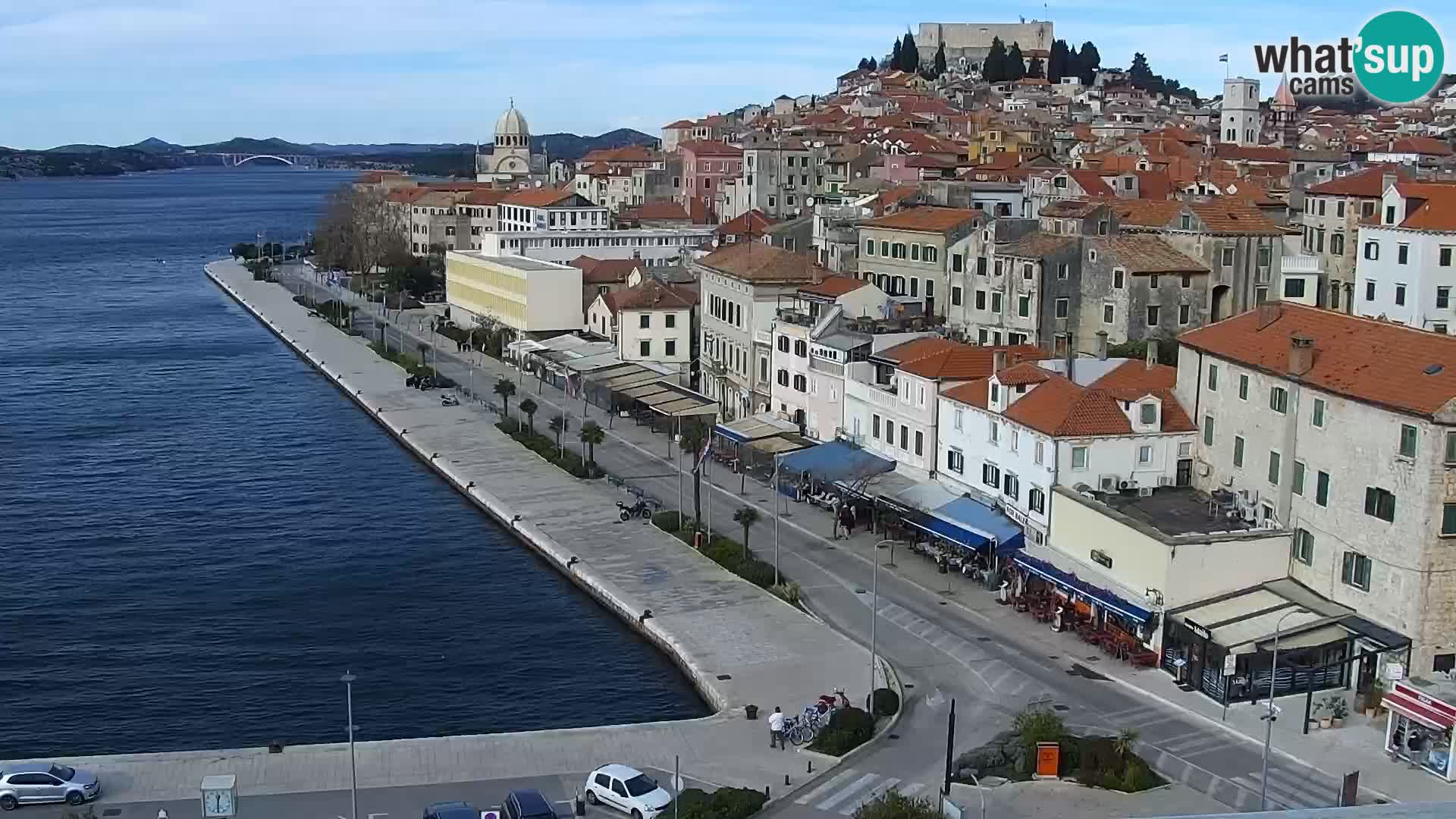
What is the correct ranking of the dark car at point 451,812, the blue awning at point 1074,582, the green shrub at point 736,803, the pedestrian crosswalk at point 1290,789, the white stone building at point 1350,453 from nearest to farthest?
the green shrub at point 736,803 < the dark car at point 451,812 < the pedestrian crosswalk at point 1290,789 < the white stone building at point 1350,453 < the blue awning at point 1074,582

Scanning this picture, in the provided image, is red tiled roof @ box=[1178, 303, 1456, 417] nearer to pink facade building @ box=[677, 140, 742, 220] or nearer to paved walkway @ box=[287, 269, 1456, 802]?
paved walkway @ box=[287, 269, 1456, 802]

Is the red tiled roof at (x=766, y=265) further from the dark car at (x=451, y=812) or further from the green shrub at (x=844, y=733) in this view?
the dark car at (x=451, y=812)

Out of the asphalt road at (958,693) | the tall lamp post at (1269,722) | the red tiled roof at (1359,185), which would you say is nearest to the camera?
the tall lamp post at (1269,722)

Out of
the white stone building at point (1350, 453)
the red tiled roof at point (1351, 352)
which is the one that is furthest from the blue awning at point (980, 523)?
the red tiled roof at point (1351, 352)

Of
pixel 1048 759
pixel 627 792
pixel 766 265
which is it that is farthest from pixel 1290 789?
pixel 766 265

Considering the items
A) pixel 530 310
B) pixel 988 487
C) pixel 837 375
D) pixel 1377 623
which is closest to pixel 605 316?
pixel 530 310
